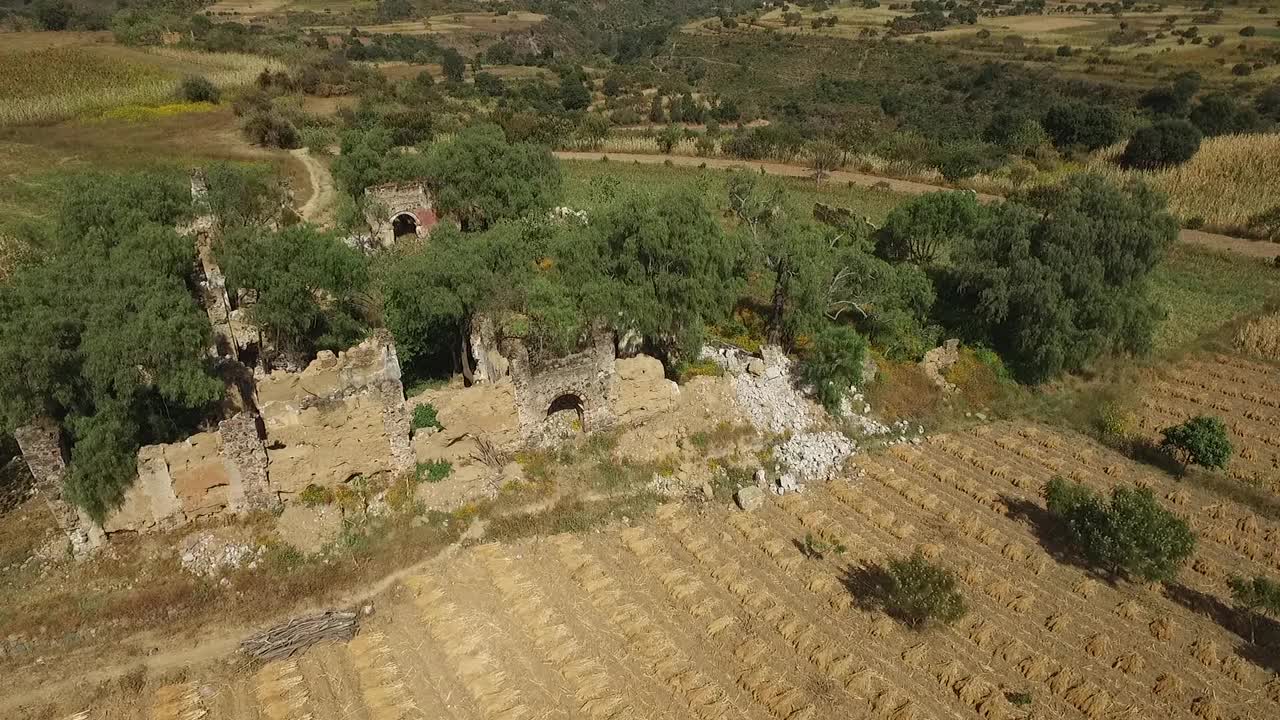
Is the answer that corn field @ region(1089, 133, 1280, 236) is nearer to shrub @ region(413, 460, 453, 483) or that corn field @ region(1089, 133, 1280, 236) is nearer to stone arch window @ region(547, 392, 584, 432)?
stone arch window @ region(547, 392, 584, 432)

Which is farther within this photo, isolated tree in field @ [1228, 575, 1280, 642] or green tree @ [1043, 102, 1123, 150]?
green tree @ [1043, 102, 1123, 150]

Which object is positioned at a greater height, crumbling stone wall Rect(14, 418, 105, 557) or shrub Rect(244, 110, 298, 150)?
shrub Rect(244, 110, 298, 150)

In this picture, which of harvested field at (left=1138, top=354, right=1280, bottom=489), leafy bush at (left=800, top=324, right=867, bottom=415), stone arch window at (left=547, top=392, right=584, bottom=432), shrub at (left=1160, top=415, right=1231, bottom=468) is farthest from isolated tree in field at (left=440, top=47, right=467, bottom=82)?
shrub at (left=1160, top=415, right=1231, bottom=468)

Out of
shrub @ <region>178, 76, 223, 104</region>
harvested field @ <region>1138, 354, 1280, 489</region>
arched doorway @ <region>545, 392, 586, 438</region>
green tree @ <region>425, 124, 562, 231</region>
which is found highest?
shrub @ <region>178, 76, 223, 104</region>

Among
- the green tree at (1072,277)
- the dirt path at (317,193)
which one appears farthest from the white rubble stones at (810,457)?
the dirt path at (317,193)

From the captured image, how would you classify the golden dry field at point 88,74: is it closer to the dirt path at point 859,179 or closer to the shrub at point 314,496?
the dirt path at point 859,179

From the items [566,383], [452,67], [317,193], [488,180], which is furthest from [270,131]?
[452,67]

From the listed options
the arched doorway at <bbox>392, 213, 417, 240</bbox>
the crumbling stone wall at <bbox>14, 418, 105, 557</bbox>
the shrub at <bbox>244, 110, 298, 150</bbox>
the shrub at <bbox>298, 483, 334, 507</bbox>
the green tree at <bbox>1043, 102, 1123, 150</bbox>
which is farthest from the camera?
the green tree at <bbox>1043, 102, 1123, 150</bbox>
